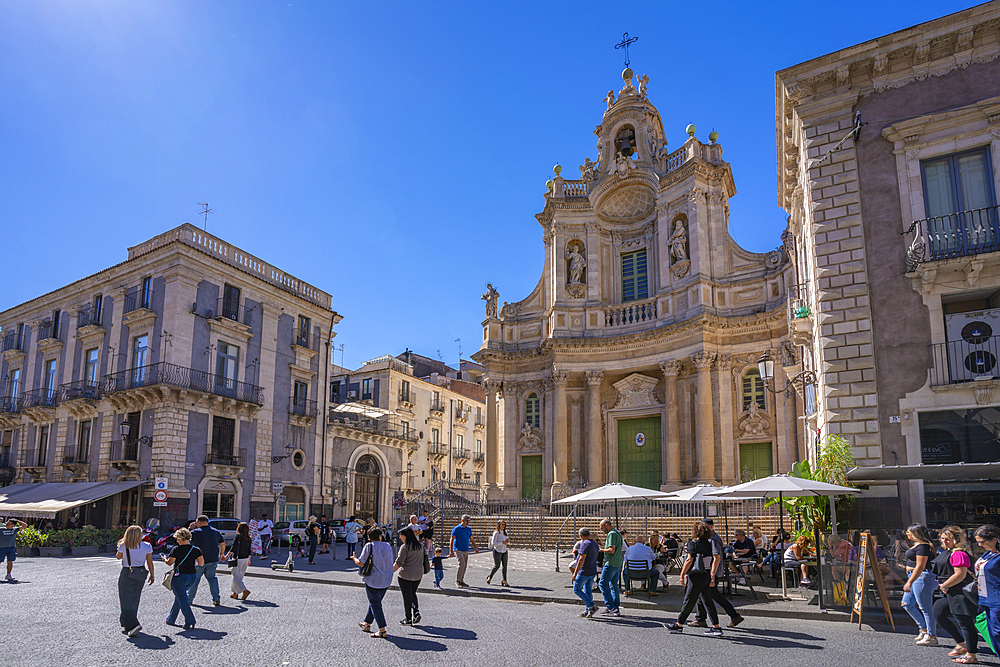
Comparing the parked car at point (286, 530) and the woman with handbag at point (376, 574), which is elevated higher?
the woman with handbag at point (376, 574)

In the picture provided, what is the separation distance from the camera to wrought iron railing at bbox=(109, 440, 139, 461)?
29672 mm

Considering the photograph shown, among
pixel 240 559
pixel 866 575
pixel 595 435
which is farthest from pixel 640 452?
pixel 240 559

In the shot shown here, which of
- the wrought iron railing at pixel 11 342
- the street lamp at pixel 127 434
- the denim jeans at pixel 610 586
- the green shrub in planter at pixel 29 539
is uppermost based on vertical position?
the wrought iron railing at pixel 11 342

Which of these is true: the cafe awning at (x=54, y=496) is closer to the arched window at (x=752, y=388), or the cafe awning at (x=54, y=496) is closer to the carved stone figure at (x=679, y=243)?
the carved stone figure at (x=679, y=243)

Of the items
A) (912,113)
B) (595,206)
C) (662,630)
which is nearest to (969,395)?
(912,113)

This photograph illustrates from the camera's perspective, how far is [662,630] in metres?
10.5

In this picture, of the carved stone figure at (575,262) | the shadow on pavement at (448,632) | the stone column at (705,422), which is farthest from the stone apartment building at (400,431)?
the shadow on pavement at (448,632)

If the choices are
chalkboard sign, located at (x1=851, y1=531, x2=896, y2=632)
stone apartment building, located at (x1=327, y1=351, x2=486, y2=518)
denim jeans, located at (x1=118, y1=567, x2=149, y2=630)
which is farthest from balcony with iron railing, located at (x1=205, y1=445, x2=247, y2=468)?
chalkboard sign, located at (x1=851, y1=531, x2=896, y2=632)

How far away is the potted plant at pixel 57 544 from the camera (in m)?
24.9

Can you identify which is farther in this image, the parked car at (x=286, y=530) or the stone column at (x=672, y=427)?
the parked car at (x=286, y=530)

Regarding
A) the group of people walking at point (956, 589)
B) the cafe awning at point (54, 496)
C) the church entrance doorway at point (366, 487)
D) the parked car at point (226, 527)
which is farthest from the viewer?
the church entrance doorway at point (366, 487)

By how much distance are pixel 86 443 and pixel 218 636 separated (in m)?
27.8

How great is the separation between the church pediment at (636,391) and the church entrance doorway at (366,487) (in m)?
17.3

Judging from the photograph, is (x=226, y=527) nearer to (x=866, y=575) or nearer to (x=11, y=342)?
(x=866, y=575)
